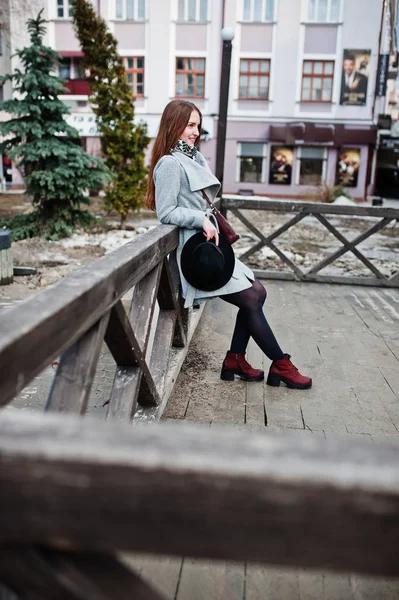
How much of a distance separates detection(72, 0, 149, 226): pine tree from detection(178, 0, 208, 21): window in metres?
14.4

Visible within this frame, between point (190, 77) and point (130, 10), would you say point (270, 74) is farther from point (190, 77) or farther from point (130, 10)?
point (130, 10)

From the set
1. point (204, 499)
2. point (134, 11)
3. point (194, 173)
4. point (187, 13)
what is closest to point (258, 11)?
point (187, 13)

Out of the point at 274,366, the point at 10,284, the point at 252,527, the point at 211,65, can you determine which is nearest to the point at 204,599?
the point at 252,527

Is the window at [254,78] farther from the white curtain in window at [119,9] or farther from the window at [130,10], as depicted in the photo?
the white curtain in window at [119,9]

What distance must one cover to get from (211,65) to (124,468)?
2827 cm

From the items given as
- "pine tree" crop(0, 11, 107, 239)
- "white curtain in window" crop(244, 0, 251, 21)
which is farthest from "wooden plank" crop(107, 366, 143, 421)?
"white curtain in window" crop(244, 0, 251, 21)

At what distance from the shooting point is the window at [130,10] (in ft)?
88.3

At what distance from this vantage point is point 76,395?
5.35 feet

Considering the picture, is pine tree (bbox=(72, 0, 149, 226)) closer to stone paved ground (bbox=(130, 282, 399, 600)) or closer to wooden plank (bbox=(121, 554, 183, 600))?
stone paved ground (bbox=(130, 282, 399, 600))

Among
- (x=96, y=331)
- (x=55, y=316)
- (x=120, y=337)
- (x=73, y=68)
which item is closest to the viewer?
(x=55, y=316)

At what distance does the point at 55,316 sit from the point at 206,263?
1.94 metres

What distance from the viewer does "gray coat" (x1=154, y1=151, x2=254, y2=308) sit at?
3199mm

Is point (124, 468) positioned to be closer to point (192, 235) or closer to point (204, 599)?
point (204, 599)

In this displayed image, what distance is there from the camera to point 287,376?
3.74 meters
